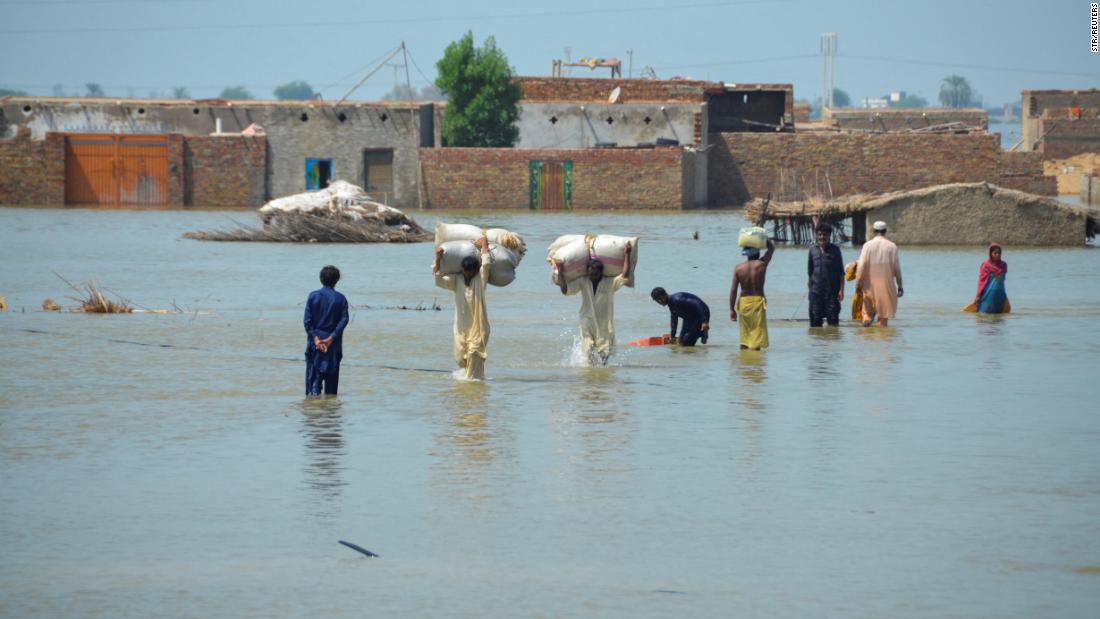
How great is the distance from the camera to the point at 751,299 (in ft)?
50.0

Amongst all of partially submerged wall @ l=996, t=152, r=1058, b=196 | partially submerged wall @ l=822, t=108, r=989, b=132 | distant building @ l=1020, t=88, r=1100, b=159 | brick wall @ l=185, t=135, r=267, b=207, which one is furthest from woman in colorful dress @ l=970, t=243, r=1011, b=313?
partially submerged wall @ l=822, t=108, r=989, b=132

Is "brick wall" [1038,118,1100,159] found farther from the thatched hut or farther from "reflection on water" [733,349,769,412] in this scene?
"reflection on water" [733,349,769,412]

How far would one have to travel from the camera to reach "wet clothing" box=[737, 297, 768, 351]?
50.3 ft

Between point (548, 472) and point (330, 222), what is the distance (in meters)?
26.1

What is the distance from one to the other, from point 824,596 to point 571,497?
2300 mm

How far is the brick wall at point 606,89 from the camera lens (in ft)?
169

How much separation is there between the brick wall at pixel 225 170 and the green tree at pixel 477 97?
19.4ft

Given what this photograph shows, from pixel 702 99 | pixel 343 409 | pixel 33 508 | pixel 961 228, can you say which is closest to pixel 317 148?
pixel 702 99

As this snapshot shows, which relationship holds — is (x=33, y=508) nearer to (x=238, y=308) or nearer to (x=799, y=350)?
(x=799, y=350)

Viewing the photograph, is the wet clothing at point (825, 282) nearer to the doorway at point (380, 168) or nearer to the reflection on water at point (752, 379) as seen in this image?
the reflection on water at point (752, 379)

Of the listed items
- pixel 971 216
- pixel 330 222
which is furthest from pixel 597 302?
pixel 330 222

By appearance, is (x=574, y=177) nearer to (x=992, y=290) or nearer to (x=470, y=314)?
(x=992, y=290)

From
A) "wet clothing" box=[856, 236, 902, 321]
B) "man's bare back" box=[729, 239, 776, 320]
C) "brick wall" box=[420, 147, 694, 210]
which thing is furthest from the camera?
"brick wall" box=[420, 147, 694, 210]

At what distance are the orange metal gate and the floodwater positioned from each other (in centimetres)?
3010
